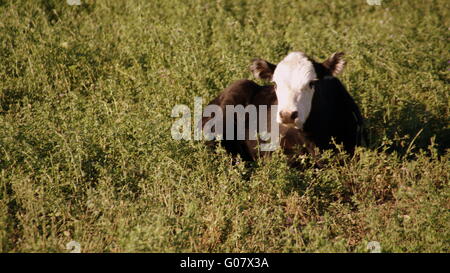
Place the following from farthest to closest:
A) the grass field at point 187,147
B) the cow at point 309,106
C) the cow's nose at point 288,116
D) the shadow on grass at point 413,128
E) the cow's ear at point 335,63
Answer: the shadow on grass at point 413,128, the cow's ear at point 335,63, the cow at point 309,106, the cow's nose at point 288,116, the grass field at point 187,147

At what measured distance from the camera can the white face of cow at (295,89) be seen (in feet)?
17.3

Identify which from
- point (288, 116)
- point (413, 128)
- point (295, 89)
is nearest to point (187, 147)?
point (288, 116)

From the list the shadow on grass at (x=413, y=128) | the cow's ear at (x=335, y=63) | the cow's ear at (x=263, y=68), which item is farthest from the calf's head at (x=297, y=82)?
the shadow on grass at (x=413, y=128)

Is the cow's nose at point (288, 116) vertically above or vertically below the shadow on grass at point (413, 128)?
above

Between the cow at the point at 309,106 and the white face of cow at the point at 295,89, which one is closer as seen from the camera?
the white face of cow at the point at 295,89

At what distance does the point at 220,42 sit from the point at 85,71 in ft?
6.87

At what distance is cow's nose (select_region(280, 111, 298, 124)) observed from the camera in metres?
5.22

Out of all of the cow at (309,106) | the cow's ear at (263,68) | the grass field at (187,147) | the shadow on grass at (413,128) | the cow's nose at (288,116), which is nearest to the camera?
the grass field at (187,147)

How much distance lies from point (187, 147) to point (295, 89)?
4.13ft

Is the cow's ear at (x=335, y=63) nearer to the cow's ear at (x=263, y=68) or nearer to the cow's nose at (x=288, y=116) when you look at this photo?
the cow's ear at (x=263, y=68)

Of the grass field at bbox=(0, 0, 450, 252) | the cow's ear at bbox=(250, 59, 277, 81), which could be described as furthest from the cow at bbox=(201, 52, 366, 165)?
the grass field at bbox=(0, 0, 450, 252)

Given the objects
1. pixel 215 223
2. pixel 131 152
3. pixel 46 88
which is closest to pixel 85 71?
pixel 46 88

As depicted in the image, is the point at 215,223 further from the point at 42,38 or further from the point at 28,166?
the point at 42,38
